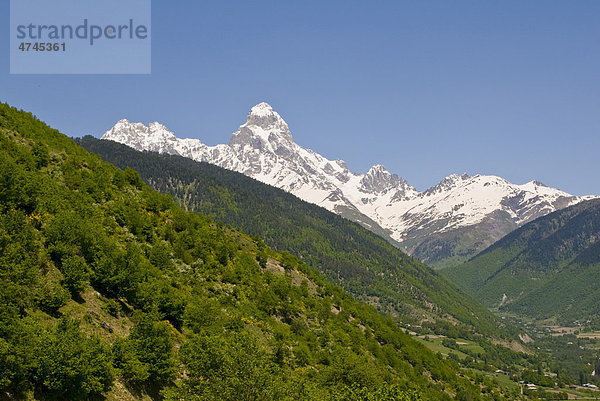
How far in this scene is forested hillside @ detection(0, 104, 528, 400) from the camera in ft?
122

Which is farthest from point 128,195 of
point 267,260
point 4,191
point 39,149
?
point 267,260

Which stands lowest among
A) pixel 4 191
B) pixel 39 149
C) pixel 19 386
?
pixel 19 386

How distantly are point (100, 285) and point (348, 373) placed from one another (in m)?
40.1

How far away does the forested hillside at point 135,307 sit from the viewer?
3728cm

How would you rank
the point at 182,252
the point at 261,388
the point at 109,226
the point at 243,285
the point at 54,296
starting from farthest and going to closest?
the point at 243,285
the point at 182,252
the point at 109,226
the point at 54,296
the point at 261,388

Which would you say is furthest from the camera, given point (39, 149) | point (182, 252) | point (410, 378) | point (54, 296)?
point (410, 378)

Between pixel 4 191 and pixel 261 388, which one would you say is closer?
pixel 261 388

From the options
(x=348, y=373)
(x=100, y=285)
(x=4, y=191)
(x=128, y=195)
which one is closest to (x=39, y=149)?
(x=128, y=195)

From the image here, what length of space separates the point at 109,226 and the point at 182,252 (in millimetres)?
16960

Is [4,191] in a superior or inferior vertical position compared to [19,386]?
superior

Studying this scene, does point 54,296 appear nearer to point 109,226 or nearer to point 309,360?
point 109,226

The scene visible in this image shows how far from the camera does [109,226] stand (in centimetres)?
7488

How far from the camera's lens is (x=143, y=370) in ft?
140

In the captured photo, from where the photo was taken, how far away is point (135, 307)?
59031 mm
